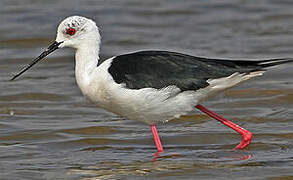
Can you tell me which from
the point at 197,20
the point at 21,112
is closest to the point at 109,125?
the point at 21,112

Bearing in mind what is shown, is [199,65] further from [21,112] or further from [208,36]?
[208,36]

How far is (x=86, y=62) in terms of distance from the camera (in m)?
8.27

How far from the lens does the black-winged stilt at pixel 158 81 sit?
7.83 metres

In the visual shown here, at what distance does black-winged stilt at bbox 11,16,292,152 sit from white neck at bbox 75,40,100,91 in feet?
0.05

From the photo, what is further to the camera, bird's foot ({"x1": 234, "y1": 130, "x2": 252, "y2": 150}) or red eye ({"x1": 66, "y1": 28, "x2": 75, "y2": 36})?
red eye ({"x1": 66, "y1": 28, "x2": 75, "y2": 36})

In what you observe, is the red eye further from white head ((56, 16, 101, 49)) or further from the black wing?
the black wing

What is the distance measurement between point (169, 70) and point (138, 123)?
1795 millimetres

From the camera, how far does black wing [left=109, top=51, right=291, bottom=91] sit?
7.84 metres

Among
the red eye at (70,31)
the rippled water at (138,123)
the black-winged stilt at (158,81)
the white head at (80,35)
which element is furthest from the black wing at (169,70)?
the rippled water at (138,123)

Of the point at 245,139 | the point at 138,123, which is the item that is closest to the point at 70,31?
the point at 138,123

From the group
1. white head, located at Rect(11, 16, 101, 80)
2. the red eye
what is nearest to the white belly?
white head, located at Rect(11, 16, 101, 80)

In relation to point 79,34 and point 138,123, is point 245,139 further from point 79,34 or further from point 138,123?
point 79,34

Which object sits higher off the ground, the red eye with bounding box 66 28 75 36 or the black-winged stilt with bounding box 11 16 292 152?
the red eye with bounding box 66 28 75 36

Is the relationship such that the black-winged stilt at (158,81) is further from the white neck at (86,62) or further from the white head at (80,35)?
the white head at (80,35)
